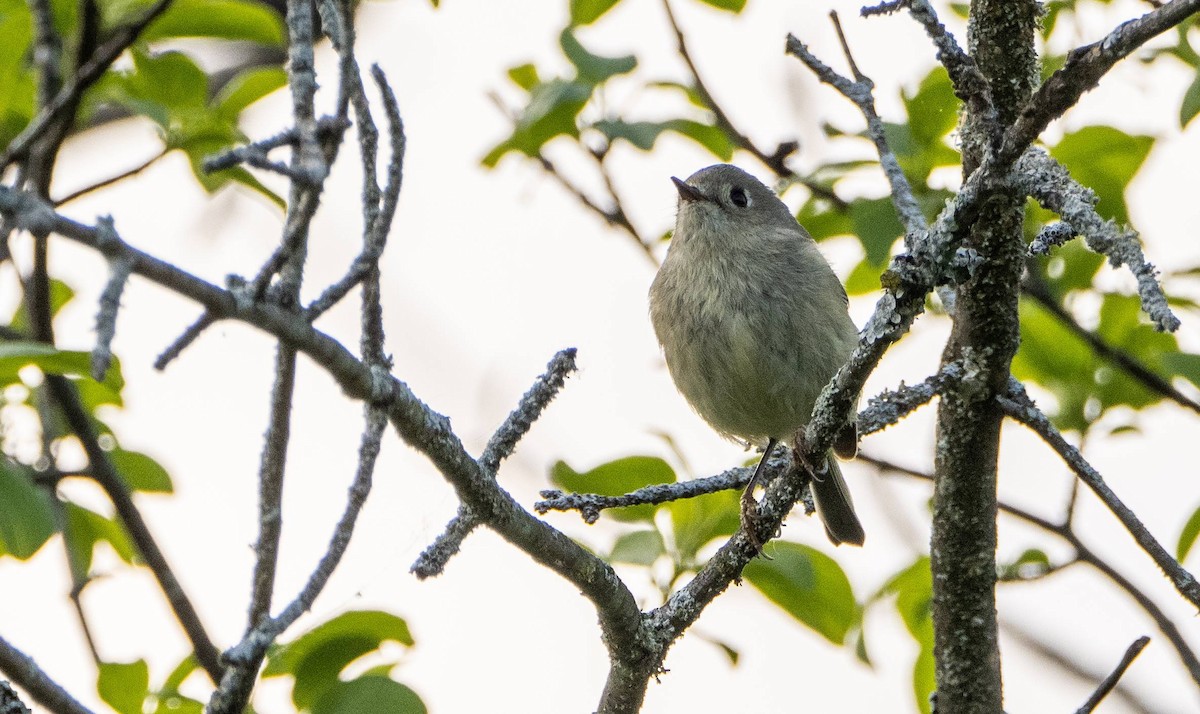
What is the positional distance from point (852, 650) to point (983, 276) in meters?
1.22

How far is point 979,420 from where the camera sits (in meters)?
2.43

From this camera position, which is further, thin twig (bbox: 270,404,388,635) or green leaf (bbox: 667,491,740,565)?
green leaf (bbox: 667,491,740,565)

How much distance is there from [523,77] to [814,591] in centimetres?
169

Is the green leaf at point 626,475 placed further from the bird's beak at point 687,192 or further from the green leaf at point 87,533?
the bird's beak at point 687,192

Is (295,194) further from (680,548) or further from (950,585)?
(680,548)

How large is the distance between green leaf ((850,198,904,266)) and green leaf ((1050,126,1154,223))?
1.73 ft

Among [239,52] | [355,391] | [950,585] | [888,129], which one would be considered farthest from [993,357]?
[239,52]

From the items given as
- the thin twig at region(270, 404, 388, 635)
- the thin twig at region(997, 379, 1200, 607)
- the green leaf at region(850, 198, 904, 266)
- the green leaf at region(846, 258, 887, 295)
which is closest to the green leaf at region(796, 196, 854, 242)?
the green leaf at region(846, 258, 887, 295)

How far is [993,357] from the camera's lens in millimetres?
2344

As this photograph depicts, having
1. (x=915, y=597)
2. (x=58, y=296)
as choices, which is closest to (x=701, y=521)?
(x=915, y=597)

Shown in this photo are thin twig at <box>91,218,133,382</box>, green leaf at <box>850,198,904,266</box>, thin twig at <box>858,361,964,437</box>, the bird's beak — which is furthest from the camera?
the bird's beak

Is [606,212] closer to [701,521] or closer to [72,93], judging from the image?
[701,521]

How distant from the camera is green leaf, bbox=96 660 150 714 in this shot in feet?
8.45

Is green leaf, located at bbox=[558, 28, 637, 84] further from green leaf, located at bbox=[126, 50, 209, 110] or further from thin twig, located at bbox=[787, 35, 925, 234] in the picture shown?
green leaf, located at bbox=[126, 50, 209, 110]
